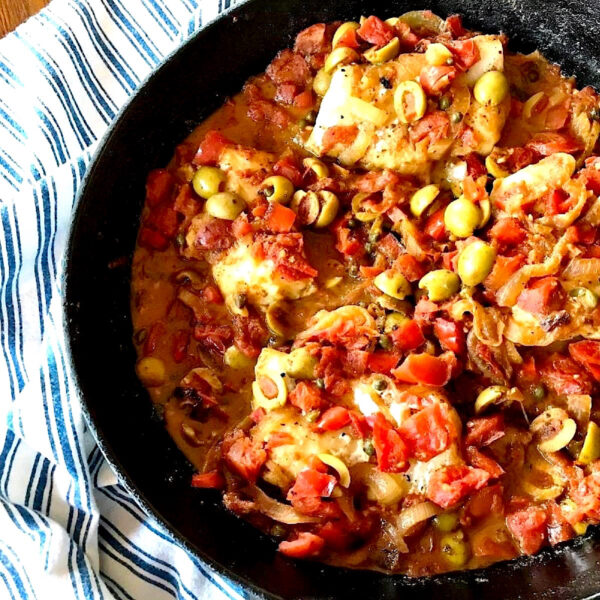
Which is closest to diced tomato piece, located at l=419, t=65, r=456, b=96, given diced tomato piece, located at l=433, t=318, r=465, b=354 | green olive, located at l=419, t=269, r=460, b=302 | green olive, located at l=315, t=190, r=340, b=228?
green olive, located at l=315, t=190, r=340, b=228

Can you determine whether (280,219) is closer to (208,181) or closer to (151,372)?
(208,181)

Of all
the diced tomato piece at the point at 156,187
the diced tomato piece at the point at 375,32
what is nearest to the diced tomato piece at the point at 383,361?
the diced tomato piece at the point at 156,187

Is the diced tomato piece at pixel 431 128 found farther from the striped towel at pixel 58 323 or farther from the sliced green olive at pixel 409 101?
the striped towel at pixel 58 323

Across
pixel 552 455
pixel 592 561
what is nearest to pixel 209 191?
pixel 552 455

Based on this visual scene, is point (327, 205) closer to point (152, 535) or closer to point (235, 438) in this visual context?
point (235, 438)

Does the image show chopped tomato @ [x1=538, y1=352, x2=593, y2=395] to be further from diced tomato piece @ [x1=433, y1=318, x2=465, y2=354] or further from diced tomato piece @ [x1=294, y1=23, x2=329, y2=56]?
diced tomato piece @ [x1=294, y1=23, x2=329, y2=56]

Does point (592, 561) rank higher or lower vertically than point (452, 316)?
lower
